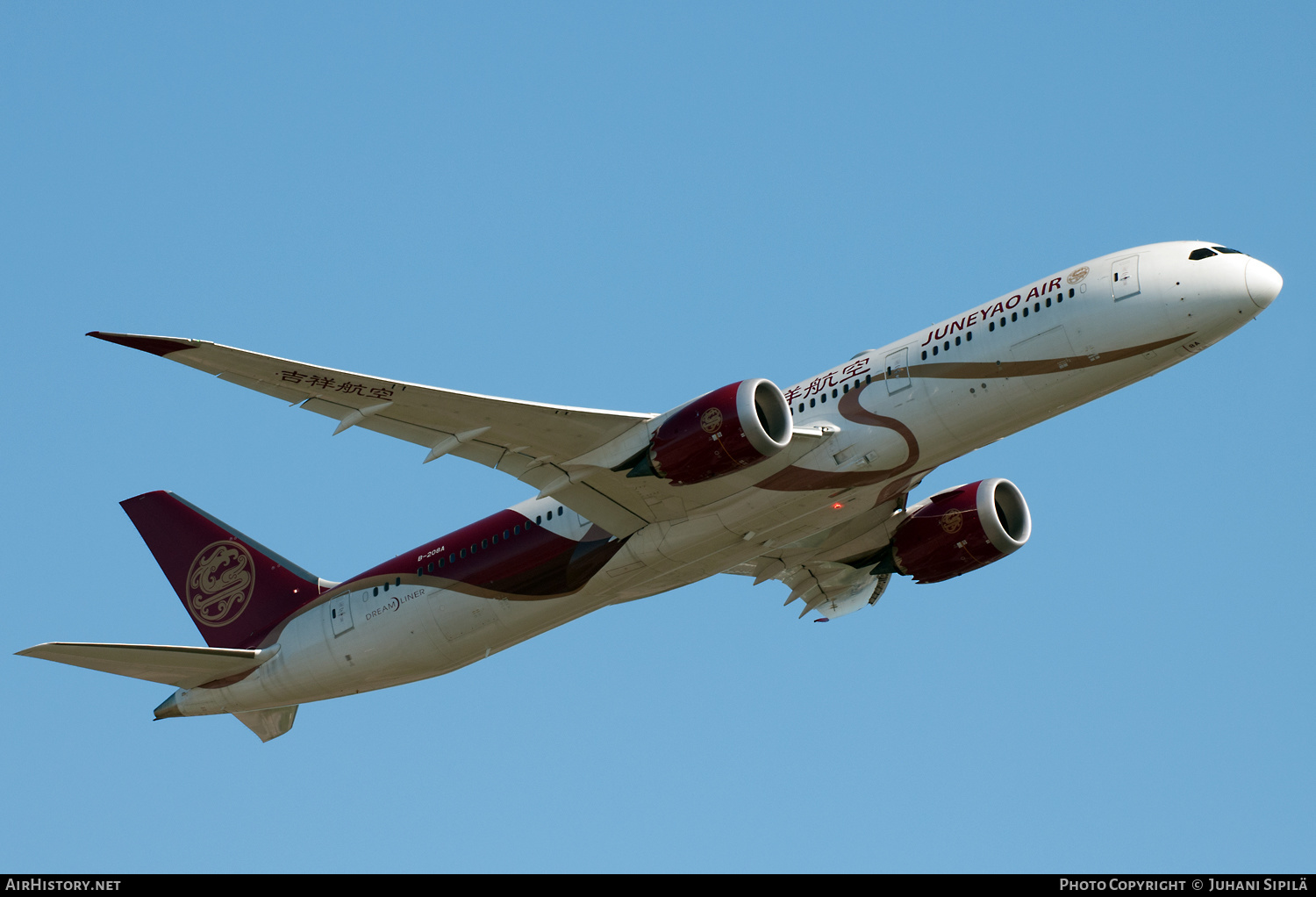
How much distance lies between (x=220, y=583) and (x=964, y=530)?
65.7ft

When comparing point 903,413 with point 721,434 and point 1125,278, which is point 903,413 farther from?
point 1125,278

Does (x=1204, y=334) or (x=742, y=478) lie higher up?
(x=1204, y=334)

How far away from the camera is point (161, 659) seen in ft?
115

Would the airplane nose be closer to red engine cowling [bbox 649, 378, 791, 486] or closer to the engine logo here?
red engine cowling [bbox 649, 378, 791, 486]

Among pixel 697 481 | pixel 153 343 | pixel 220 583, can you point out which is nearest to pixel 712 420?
pixel 697 481

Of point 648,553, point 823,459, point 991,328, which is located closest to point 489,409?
point 648,553

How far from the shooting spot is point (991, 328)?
98.7ft

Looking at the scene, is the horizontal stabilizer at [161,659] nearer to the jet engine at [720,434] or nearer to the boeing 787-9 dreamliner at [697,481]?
the boeing 787-9 dreamliner at [697,481]

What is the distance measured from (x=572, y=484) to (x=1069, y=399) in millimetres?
10752

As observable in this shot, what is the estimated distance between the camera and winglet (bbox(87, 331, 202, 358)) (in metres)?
25.0

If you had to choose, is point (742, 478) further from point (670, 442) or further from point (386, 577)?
point (386, 577)

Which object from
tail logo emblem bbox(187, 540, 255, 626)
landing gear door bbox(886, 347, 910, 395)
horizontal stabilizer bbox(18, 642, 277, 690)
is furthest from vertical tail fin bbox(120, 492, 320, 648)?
landing gear door bbox(886, 347, 910, 395)

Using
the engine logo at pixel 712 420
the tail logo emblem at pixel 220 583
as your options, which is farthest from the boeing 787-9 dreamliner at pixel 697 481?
the tail logo emblem at pixel 220 583

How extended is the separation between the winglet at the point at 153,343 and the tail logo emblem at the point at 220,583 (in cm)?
1351
